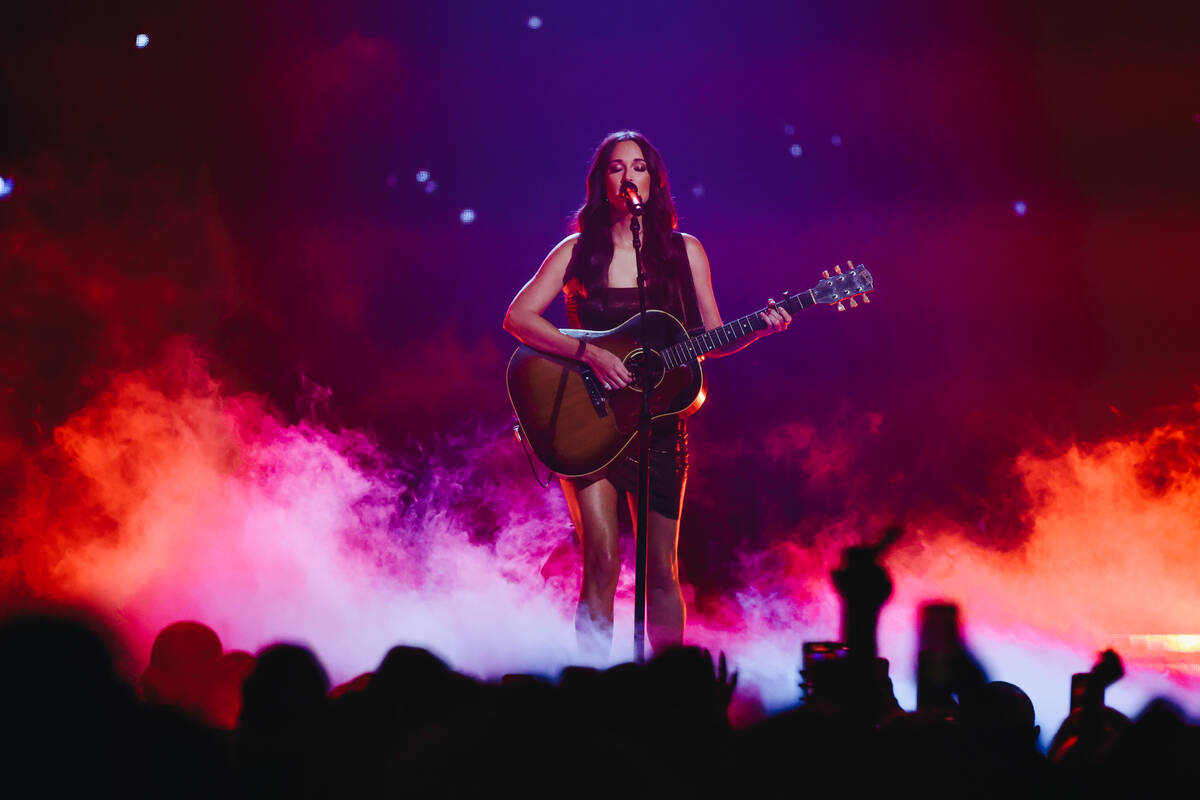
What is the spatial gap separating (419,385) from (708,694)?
167 inches

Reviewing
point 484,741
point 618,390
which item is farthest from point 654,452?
point 484,741

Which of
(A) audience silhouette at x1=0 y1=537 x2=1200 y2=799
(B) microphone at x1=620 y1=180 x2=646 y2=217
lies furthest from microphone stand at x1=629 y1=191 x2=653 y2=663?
(A) audience silhouette at x1=0 y1=537 x2=1200 y2=799

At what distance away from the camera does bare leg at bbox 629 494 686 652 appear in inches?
141

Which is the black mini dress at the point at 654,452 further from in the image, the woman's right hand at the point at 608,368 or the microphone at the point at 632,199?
the microphone at the point at 632,199

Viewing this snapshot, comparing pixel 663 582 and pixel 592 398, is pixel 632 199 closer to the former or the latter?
pixel 592 398

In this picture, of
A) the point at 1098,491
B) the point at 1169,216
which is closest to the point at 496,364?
the point at 1098,491

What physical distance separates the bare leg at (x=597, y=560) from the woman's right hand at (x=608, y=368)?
1.23 ft

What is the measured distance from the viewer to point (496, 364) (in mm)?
5660

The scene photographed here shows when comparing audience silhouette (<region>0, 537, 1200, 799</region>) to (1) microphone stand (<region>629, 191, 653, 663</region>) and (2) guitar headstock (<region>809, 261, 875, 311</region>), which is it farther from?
(2) guitar headstock (<region>809, 261, 875, 311</region>)

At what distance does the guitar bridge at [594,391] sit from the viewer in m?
3.66

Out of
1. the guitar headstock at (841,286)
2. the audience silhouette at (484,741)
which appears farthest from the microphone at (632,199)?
the audience silhouette at (484,741)

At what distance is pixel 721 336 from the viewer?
3.65 metres

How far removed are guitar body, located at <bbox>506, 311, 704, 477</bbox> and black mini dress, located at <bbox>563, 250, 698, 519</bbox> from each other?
57mm

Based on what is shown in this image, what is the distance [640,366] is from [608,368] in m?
0.12
